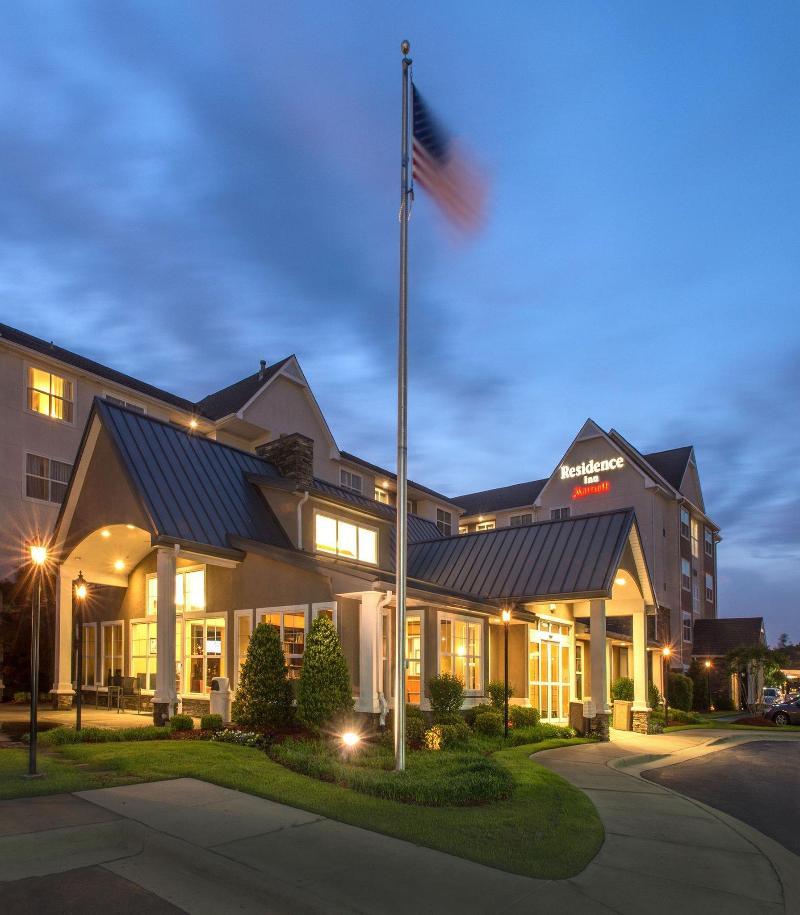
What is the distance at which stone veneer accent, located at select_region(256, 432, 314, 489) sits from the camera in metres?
23.8

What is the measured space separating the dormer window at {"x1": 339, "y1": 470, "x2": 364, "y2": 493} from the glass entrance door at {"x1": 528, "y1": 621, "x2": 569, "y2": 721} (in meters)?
20.2

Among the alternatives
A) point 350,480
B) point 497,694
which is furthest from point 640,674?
point 350,480

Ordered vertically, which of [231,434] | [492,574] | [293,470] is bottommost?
[492,574]

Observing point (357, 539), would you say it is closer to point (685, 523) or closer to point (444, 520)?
point (444, 520)

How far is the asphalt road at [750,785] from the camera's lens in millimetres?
11977

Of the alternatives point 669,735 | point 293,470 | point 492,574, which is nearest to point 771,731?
point 669,735

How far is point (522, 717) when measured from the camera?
70.9ft

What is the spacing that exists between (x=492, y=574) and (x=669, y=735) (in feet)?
26.1

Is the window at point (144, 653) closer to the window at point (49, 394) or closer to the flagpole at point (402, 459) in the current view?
the window at point (49, 394)

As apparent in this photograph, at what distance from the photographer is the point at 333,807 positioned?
10266mm

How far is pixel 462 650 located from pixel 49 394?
19.9 meters

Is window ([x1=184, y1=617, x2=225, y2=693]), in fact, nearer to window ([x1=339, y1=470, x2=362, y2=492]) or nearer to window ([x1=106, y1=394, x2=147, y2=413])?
window ([x1=106, y1=394, x2=147, y2=413])

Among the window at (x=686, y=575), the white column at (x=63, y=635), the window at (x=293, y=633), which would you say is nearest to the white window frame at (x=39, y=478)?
the white column at (x=63, y=635)

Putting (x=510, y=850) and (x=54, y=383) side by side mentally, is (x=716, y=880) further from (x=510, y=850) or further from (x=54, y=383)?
(x=54, y=383)
